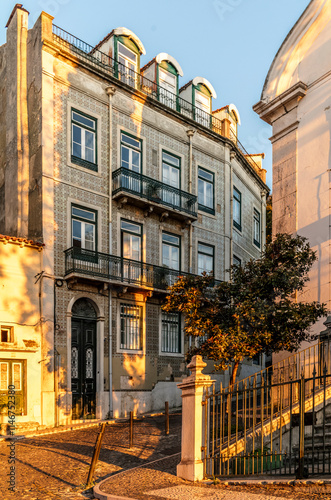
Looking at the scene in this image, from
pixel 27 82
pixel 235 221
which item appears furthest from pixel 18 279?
pixel 235 221

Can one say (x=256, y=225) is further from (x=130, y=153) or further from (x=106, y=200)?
(x=106, y=200)

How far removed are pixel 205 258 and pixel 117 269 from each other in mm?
5718

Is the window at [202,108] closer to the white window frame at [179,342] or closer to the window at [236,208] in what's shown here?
the window at [236,208]

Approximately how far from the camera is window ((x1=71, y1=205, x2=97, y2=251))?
68.1 feet

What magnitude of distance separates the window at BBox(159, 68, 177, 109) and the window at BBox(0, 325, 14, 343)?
1238 centimetres

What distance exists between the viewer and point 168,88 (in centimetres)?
2583

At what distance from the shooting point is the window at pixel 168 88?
25359mm

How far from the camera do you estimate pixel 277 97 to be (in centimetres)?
1573

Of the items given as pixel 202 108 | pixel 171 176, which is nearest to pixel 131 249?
pixel 171 176

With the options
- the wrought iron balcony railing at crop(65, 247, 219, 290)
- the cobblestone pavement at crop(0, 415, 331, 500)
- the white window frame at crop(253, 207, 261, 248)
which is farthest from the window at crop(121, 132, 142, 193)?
the white window frame at crop(253, 207, 261, 248)

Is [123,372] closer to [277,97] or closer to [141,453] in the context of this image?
[141,453]

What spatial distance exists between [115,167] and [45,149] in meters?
3.20

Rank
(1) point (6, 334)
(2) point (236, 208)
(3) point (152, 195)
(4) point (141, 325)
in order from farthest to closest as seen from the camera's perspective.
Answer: (2) point (236, 208) → (3) point (152, 195) → (4) point (141, 325) → (1) point (6, 334)

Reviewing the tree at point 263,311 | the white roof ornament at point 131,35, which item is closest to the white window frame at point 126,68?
the white roof ornament at point 131,35
